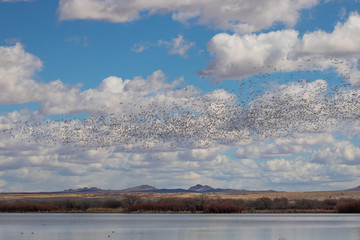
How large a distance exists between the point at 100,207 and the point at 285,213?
56.3m

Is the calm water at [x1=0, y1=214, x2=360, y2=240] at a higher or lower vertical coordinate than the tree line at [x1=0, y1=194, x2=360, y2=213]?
lower

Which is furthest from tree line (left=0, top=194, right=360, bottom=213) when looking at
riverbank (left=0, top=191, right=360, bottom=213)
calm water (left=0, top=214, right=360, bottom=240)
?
calm water (left=0, top=214, right=360, bottom=240)

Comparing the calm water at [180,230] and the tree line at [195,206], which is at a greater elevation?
the tree line at [195,206]

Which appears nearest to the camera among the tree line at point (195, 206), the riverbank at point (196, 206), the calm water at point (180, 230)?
the calm water at point (180, 230)

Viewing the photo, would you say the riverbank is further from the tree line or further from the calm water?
the calm water

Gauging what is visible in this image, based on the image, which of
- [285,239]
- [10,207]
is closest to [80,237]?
[285,239]

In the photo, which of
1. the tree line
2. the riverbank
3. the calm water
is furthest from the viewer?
the riverbank

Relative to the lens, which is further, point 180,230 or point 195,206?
point 195,206

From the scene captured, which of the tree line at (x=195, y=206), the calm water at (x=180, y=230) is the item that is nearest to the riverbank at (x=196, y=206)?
the tree line at (x=195, y=206)

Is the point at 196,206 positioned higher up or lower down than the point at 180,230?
higher up

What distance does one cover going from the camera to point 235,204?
529ft

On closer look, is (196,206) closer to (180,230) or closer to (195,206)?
(195,206)

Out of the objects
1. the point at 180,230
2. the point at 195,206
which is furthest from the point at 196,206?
the point at 180,230

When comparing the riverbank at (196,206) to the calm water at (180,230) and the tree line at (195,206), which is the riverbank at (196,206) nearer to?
the tree line at (195,206)
